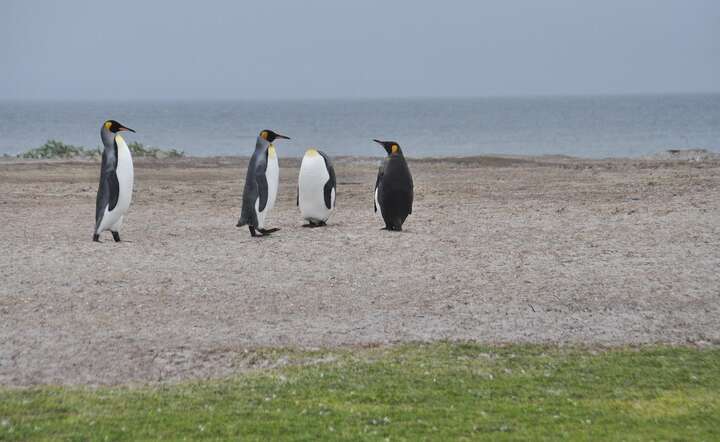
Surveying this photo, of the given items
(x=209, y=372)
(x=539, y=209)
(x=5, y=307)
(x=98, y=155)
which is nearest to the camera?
(x=209, y=372)

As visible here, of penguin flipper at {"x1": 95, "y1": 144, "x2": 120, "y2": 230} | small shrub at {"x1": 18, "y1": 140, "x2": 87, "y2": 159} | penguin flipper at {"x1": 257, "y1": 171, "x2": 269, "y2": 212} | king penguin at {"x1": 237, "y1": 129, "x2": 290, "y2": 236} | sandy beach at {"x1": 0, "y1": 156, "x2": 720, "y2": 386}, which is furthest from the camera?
small shrub at {"x1": 18, "y1": 140, "x2": 87, "y2": 159}

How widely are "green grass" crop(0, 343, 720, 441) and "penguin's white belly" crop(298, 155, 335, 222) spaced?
7833mm

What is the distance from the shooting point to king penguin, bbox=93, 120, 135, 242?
1500 cm

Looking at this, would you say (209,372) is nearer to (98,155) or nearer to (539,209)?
(539,209)

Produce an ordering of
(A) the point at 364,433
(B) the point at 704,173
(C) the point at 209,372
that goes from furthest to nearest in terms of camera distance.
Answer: (B) the point at 704,173 < (C) the point at 209,372 < (A) the point at 364,433

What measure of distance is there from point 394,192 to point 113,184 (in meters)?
4.39

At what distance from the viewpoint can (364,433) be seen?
7.11m

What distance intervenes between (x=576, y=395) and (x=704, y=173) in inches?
716

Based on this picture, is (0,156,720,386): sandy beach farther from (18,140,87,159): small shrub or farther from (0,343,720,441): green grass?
(18,140,87,159): small shrub

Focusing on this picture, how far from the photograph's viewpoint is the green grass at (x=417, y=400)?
23.5 ft

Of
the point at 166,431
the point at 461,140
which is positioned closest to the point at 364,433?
the point at 166,431

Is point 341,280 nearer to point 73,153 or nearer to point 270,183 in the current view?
point 270,183

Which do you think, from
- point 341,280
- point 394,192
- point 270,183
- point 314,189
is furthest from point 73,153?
point 341,280

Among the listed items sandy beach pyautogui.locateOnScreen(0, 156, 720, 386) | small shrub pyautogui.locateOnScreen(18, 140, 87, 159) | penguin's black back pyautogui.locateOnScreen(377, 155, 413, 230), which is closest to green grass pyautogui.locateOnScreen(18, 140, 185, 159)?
small shrub pyautogui.locateOnScreen(18, 140, 87, 159)
